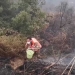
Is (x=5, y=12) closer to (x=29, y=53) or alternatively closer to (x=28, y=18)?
(x=28, y=18)

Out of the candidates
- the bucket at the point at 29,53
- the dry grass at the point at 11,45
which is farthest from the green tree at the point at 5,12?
the bucket at the point at 29,53

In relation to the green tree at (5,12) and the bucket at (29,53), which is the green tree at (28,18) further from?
the bucket at (29,53)

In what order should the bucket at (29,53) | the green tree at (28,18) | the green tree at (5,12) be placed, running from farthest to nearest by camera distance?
the green tree at (5,12) → the green tree at (28,18) → the bucket at (29,53)

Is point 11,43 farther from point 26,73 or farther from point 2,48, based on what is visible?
point 26,73

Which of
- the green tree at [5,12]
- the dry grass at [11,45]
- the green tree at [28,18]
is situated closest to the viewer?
the dry grass at [11,45]

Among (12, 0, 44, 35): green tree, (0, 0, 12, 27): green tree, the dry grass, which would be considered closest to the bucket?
the dry grass

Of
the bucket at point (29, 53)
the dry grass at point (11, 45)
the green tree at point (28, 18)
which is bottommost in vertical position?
the bucket at point (29, 53)

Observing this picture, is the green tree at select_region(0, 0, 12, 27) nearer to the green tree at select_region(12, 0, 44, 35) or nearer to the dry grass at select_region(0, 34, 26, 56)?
the green tree at select_region(12, 0, 44, 35)

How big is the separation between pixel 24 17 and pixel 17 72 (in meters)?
3.03

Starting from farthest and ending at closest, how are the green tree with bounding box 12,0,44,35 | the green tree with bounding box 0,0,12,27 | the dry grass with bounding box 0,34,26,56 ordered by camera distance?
the green tree with bounding box 0,0,12,27, the green tree with bounding box 12,0,44,35, the dry grass with bounding box 0,34,26,56

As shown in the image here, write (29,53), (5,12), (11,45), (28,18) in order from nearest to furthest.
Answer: (29,53), (11,45), (28,18), (5,12)

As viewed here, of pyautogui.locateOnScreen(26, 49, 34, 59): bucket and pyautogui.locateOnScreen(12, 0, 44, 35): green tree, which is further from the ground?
pyautogui.locateOnScreen(12, 0, 44, 35): green tree

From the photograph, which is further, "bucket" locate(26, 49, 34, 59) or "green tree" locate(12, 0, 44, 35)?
"green tree" locate(12, 0, 44, 35)

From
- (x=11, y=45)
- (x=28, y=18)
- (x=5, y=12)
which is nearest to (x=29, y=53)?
(x=11, y=45)
